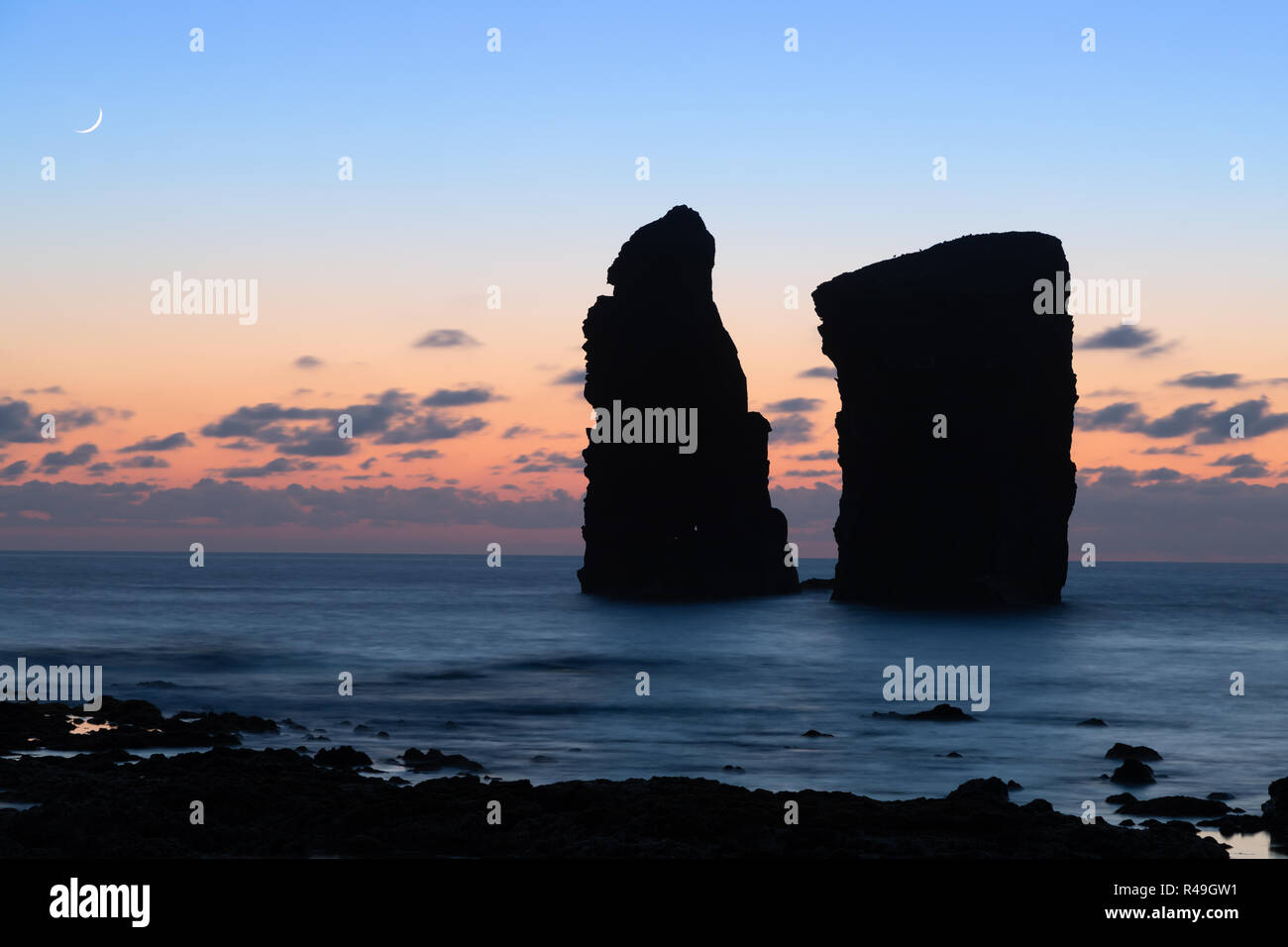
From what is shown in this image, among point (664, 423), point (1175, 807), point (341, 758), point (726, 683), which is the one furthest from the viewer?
point (664, 423)

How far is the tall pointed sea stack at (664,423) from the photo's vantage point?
97.9 meters

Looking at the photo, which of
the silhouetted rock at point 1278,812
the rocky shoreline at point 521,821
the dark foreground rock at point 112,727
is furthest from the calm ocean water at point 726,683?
the rocky shoreline at point 521,821

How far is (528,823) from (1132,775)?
1265 cm

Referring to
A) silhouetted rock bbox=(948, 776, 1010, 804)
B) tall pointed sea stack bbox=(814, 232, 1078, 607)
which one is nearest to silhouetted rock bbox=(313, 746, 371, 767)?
silhouetted rock bbox=(948, 776, 1010, 804)

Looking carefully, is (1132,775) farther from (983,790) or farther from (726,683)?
(726,683)

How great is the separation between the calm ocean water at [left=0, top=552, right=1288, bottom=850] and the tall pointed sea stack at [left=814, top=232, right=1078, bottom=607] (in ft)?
18.5

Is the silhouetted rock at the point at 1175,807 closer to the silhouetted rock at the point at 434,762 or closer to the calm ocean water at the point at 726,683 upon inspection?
the calm ocean water at the point at 726,683

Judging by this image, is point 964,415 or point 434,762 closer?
point 434,762

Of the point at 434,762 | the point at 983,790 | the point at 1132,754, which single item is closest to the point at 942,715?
the point at 1132,754

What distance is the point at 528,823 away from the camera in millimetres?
17125

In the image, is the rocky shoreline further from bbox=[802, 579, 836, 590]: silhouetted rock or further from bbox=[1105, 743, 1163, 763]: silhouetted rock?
bbox=[802, 579, 836, 590]: silhouetted rock

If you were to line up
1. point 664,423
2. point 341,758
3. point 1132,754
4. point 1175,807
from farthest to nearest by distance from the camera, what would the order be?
point 664,423, point 1132,754, point 341,758, point 1175,807
